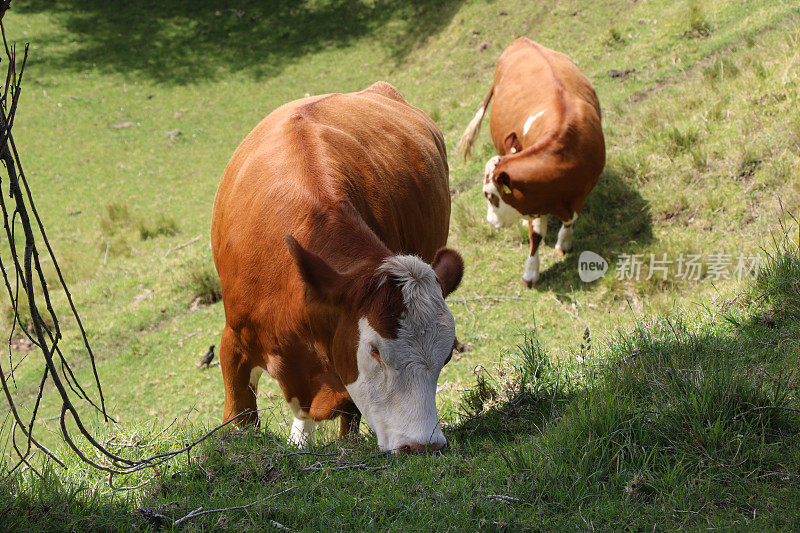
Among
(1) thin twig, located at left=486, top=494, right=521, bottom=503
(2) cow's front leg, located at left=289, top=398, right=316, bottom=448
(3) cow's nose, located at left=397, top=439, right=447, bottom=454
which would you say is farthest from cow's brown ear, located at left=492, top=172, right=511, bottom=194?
(1) thin twig, located at left=486, top=494, right=521, bottom=503

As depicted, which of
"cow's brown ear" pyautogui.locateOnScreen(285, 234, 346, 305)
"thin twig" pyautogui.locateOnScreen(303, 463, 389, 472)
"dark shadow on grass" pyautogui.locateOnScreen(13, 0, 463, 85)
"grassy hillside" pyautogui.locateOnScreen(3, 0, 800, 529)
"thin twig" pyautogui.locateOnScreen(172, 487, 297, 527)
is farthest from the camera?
"dark shadow on grass" pyautogui.locateOnScreen(13, 0, 463, 85)

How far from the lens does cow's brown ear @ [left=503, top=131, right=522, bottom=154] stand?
22.1ft

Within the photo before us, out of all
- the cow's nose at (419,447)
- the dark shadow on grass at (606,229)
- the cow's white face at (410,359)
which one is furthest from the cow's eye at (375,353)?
the dark shadow on grass at (606,229)

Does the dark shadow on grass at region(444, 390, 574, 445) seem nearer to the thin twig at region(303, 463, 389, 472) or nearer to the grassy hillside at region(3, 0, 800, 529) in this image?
the grassy hillside at region(3, 0, 800, 529)

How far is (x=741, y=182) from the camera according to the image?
634 cm

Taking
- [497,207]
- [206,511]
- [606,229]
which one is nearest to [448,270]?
[206,511]

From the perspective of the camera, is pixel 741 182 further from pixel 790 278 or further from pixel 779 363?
pixel 779 363

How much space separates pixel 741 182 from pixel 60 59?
15828mm

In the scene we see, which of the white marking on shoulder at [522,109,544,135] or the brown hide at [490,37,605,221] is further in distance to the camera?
the white marking on shoulder at [522,109,544,135]

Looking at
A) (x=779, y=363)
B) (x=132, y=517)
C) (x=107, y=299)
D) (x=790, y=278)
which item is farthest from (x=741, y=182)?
(x=107, y=299)

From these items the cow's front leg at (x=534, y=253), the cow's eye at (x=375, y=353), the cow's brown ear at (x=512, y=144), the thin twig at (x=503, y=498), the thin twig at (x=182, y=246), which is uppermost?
the cow's eye at (x=375, y=353)

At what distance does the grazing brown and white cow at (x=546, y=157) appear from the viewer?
627cm

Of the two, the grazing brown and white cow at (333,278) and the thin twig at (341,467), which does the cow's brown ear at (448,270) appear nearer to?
the grazing brown and white cow at (333,278)

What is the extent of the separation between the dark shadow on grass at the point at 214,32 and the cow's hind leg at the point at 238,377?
12.6m
